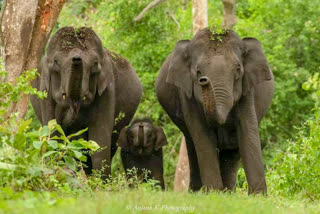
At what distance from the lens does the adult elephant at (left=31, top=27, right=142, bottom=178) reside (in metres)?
11.9

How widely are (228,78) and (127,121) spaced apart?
14.7 ft

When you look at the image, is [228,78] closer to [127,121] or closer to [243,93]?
[243,93]

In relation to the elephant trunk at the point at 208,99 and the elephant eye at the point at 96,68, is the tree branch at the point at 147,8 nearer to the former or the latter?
the elephant eye at the point at 96,68

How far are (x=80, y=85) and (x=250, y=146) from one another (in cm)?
256

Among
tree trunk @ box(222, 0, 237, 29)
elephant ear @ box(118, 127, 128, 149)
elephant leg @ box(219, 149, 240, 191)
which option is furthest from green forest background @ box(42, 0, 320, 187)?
elephant leg @ box(219, 149, 240, 191)

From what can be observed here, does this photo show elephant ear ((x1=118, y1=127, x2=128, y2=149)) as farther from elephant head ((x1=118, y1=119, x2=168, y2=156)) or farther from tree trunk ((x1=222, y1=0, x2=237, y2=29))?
tree trunk ((x1=222, y1=0, x2=237, y2=29))

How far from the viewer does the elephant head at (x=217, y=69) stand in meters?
11.1

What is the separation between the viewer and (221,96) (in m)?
11.2

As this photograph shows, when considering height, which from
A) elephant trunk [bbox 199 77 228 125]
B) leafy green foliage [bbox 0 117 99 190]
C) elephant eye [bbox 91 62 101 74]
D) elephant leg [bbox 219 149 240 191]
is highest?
elephant eye [bbox 91 62 101 74]

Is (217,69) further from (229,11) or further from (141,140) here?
(229,11)

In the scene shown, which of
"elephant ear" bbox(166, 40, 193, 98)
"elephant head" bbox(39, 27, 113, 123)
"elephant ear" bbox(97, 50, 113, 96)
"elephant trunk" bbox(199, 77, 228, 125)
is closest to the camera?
"elephant trunk" bbox(199, 77, 228, 125)

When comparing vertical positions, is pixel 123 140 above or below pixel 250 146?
above

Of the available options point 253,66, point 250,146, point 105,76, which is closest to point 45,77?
point 105,76

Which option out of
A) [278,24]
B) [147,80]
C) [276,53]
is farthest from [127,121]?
[278,24]
